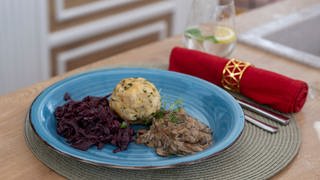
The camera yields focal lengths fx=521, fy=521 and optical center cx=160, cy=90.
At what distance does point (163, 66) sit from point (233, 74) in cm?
19

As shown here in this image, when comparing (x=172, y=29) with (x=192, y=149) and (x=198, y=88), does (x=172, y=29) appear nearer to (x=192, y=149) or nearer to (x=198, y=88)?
(x=198, y=88)

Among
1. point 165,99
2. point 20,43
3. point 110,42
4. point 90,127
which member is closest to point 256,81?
point 165,99

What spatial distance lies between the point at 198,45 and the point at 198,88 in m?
0.19

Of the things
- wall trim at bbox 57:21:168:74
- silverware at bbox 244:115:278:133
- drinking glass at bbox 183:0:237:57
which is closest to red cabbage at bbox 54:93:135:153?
silverware at bbox 244:115:278:133

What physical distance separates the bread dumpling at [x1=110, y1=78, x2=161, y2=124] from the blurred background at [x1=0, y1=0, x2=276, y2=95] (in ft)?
3.04

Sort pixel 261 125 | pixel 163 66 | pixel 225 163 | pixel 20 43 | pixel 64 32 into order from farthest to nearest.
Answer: pixel 64 32, pixel 20 43, pixel 163 66, pixel 261 125, pixel 225 163

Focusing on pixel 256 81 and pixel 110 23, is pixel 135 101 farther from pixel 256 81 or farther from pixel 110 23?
pixel 110 23

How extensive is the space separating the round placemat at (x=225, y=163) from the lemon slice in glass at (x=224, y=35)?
1.00 ft

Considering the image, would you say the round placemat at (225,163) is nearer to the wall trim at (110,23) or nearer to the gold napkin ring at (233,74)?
the gold napkin ring at (233,74)

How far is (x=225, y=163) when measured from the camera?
788mm

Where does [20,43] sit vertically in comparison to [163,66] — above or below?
below

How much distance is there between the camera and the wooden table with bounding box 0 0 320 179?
78 cm

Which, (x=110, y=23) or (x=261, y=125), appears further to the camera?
(x=110, y=23)

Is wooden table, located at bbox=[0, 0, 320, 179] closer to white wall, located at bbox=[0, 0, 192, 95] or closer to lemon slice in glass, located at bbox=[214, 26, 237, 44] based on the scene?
lemon slice in glass, located at bbox=[214, 26, 237, 44]
